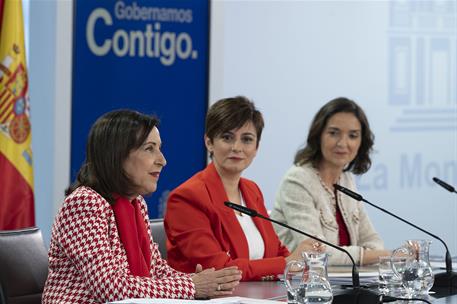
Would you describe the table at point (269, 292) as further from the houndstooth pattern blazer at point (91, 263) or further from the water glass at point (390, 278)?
the houndstooth pattern blazer at point (91, 263)

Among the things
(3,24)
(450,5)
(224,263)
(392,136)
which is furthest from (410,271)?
(450,5)

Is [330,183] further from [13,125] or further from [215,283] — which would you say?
[215,283]

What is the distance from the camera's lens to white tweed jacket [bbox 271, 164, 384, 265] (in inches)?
154

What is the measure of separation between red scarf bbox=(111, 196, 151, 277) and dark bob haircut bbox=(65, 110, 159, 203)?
0.12ft

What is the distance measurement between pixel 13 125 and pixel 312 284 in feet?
7.16

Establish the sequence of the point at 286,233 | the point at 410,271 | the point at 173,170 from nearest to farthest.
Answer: the point at 410,271 → the point at 286,233 → the point at 173,170

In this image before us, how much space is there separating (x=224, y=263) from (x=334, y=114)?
4.01 ft

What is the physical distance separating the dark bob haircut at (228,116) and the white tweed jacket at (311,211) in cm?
58

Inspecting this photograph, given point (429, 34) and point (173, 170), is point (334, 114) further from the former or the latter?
point (429, 34)

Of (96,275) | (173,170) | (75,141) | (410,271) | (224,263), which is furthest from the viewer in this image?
(173,170)

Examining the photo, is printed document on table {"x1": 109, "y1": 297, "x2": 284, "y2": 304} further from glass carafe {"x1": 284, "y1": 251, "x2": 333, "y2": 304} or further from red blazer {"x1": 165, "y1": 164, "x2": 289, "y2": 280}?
red blazer {"x1": 165, "y1": 164, "x2": 289, "y2": 280}

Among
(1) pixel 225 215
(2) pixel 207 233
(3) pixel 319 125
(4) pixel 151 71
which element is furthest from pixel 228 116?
(4) pixel 151 71

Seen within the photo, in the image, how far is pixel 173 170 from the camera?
198 inches

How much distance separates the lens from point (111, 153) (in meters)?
2.69
